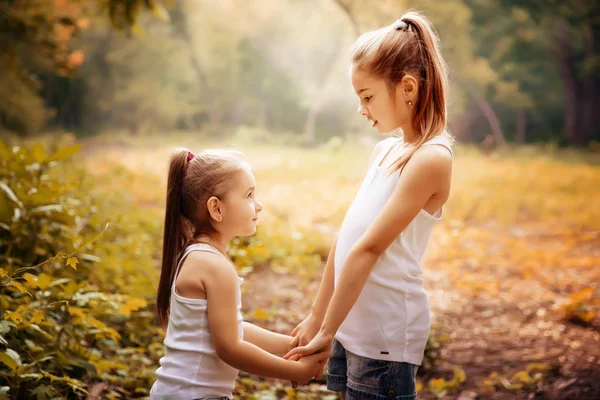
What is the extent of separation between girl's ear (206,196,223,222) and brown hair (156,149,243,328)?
0.05 feet

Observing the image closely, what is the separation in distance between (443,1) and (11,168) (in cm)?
490

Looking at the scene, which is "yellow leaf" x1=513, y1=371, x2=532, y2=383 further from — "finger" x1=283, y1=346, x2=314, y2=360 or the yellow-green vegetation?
"finger" x1=283, y1=346, x2=314, y2=360

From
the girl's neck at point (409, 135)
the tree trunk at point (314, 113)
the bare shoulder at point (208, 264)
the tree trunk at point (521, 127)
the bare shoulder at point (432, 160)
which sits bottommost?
the bare shoulder at point (208, 264)

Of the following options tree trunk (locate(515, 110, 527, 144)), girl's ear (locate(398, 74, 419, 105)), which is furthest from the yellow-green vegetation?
girl's ear (locate(398, 74, 419, 105))

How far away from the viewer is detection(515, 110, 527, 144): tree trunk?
5.98 metres

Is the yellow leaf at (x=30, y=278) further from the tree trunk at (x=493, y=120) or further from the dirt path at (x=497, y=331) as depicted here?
the tree trunk at (x=493, y=120)

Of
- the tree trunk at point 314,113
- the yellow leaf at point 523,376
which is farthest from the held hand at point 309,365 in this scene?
the tree trunk at point 314,113

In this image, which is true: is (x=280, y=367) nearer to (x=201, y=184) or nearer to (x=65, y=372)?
(x=201, y=184)

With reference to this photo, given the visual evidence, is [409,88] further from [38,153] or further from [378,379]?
[38,153]

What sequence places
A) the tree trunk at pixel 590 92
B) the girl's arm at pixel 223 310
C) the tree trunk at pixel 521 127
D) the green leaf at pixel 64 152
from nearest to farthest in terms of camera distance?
the girl's arm at pixel 223 310
the green leaf at pixel 64 152
the tree trunk at pixel 590 92
the tree trunk at pixel 521 127

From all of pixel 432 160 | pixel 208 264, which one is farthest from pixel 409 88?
pixel 208 264

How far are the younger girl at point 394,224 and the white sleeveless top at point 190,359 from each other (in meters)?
0.22

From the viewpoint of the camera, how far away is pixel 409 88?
51.6 inches

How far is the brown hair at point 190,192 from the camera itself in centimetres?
129
